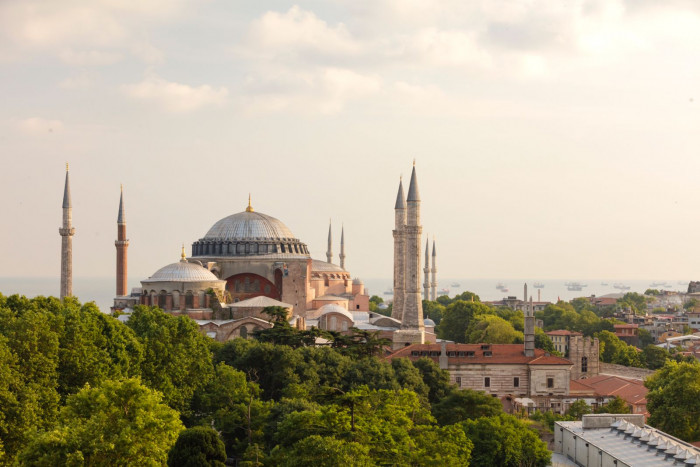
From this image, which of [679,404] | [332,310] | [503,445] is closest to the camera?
[503,445]

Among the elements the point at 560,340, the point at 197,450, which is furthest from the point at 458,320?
the point at 197,450

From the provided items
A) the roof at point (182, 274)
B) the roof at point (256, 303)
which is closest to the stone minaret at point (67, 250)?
the roof at point (182, 274)

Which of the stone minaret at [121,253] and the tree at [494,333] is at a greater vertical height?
the stone minaret at [121,253]

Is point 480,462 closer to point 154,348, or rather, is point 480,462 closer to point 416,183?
point 154,348

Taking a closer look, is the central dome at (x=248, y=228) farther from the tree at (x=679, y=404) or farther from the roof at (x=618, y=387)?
the tree at (x=679, y=404)

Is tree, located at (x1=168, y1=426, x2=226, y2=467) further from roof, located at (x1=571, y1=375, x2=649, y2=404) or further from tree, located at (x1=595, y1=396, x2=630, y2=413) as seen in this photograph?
roof, located at (x1=571, y1=375, x2=649, y2=404)

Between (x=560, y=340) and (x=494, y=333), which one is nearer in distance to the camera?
(x=494, y=333)

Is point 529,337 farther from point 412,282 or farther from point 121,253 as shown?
point 121,253

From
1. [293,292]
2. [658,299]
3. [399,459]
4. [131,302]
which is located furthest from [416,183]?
[658,299]
